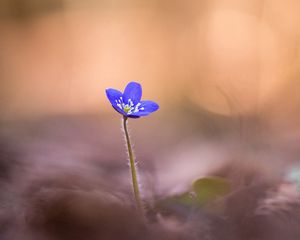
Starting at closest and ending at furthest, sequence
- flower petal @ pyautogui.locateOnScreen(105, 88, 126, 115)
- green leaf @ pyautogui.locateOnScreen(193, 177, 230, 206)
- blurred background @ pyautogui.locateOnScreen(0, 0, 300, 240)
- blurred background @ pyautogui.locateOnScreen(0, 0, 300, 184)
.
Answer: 1. flower petal @ pyautogui.locateOnScreen(105, 88, 126, 115)
2. green leaf @ pyautogui.locateOnScreen(193, 177, 230, 206)
3. blurred background @ pyautogui.locateOnScreen(0, 0, 300, 240)
4. blurred background @ pyautogui.locateOnScreen(0, 0, 300, 184)

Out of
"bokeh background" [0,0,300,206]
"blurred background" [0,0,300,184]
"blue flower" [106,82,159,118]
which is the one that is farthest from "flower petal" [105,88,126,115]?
"blurred background" [0,0,300,184]

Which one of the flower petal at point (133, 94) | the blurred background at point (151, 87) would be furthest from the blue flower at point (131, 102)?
the blurred background at point (151, 87)

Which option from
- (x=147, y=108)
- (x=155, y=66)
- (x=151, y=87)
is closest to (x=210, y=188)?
(x=147, y=108)

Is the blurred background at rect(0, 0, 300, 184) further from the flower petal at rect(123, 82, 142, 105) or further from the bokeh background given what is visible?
the flower petal at rect(123, 82, 142, 105)

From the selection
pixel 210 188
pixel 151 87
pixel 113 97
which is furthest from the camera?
pixel 151 87

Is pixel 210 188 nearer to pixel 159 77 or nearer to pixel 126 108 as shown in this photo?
pixel 126 108

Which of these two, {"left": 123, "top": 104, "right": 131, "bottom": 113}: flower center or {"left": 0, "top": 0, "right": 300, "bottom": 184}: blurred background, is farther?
{"left": 0, "top": 0, "right": 300, "bottom": 184}: blurred background
